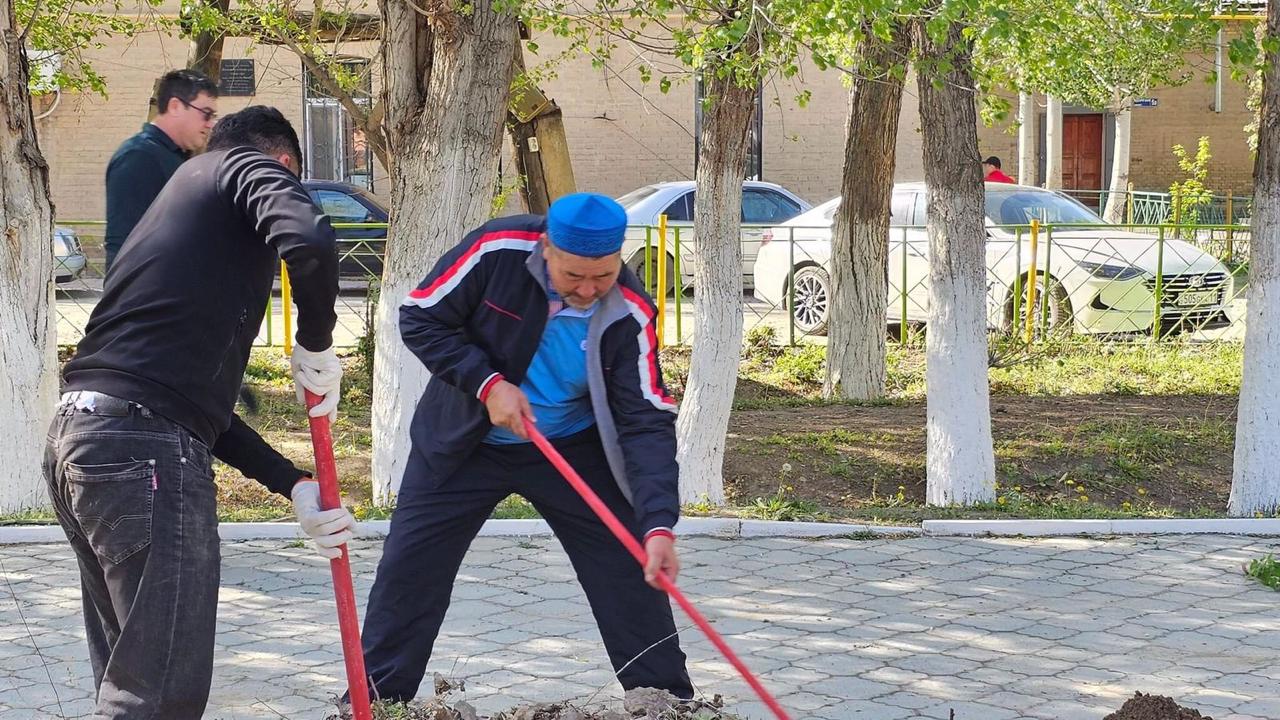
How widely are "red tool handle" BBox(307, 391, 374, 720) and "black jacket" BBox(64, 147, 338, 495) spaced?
211 mm

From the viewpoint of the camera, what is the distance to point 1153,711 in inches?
150

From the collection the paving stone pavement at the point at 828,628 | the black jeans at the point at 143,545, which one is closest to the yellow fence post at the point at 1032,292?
the paving stone pavement at the point at 828,628

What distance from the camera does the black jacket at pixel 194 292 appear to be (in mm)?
3047

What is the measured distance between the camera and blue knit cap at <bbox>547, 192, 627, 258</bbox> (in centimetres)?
345

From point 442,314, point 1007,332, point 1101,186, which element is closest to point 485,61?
point 442,314

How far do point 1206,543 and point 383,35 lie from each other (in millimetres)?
4804

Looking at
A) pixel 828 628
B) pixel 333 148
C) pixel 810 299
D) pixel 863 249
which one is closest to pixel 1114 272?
pixel 810 299

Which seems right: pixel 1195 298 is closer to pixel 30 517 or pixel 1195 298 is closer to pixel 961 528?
pixel 961 528

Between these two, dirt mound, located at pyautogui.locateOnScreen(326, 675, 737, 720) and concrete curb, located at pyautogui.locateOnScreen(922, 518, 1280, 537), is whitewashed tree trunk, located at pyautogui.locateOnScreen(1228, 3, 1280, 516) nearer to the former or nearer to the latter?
concrete curb, located at pyautogui.locateOnScreen(922, 518, 1280, 537)

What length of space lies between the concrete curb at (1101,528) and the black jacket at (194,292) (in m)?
4.35

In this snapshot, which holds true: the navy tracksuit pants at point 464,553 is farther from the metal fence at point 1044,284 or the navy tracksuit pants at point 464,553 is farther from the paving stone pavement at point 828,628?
the metal fence at point 1044,284

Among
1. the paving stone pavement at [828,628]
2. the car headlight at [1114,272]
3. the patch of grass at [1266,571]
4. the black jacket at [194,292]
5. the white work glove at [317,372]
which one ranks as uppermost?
the car headlight at [1114,272]

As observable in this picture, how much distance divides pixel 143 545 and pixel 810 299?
1053 cm

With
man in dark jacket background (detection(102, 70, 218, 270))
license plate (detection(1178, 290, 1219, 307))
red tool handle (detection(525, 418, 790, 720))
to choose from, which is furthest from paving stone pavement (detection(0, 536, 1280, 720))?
license plate (detection(1178, 290, 1219, 307))
